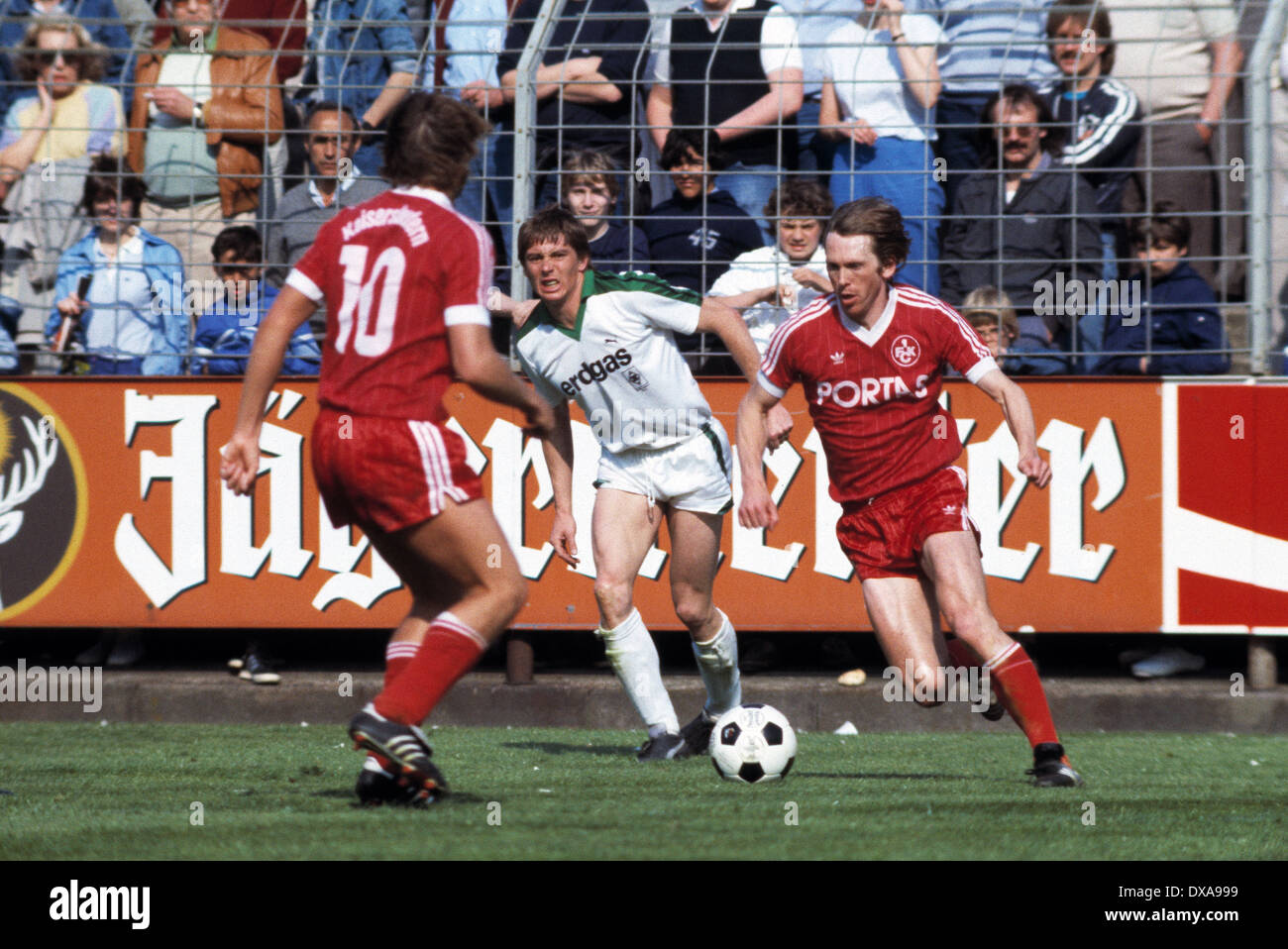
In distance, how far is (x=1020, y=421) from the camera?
5922mm

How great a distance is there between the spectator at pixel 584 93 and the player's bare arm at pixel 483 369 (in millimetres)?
4570

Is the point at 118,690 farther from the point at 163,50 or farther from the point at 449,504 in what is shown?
the point at 449,504

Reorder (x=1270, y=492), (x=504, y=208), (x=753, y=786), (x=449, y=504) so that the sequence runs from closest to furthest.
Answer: (x=449, y=504) → (x=753, y=786) → (x=1270, y=492) → (x=504, y=208)

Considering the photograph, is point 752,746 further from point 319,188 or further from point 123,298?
point 123,298

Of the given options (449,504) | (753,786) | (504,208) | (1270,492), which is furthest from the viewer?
(504,208)

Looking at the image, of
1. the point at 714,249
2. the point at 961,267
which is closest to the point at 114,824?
the point at 714,249

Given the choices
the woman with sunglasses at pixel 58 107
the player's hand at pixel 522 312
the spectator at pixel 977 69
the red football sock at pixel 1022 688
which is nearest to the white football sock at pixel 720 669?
the red football sock at pixel 1022 688

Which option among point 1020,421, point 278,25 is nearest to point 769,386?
point 1020,421

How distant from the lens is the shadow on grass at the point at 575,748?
7422mm

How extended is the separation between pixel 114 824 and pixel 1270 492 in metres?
6.39

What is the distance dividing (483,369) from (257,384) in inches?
27.6

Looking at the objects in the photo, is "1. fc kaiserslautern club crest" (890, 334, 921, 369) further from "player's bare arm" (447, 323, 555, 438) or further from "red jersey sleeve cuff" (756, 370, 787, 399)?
"player's bare arm" (447, 323, 555, 438)

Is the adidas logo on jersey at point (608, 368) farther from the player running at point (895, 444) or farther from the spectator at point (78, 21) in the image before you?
the spectator at point (78, 21)

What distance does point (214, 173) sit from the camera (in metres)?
9.30
